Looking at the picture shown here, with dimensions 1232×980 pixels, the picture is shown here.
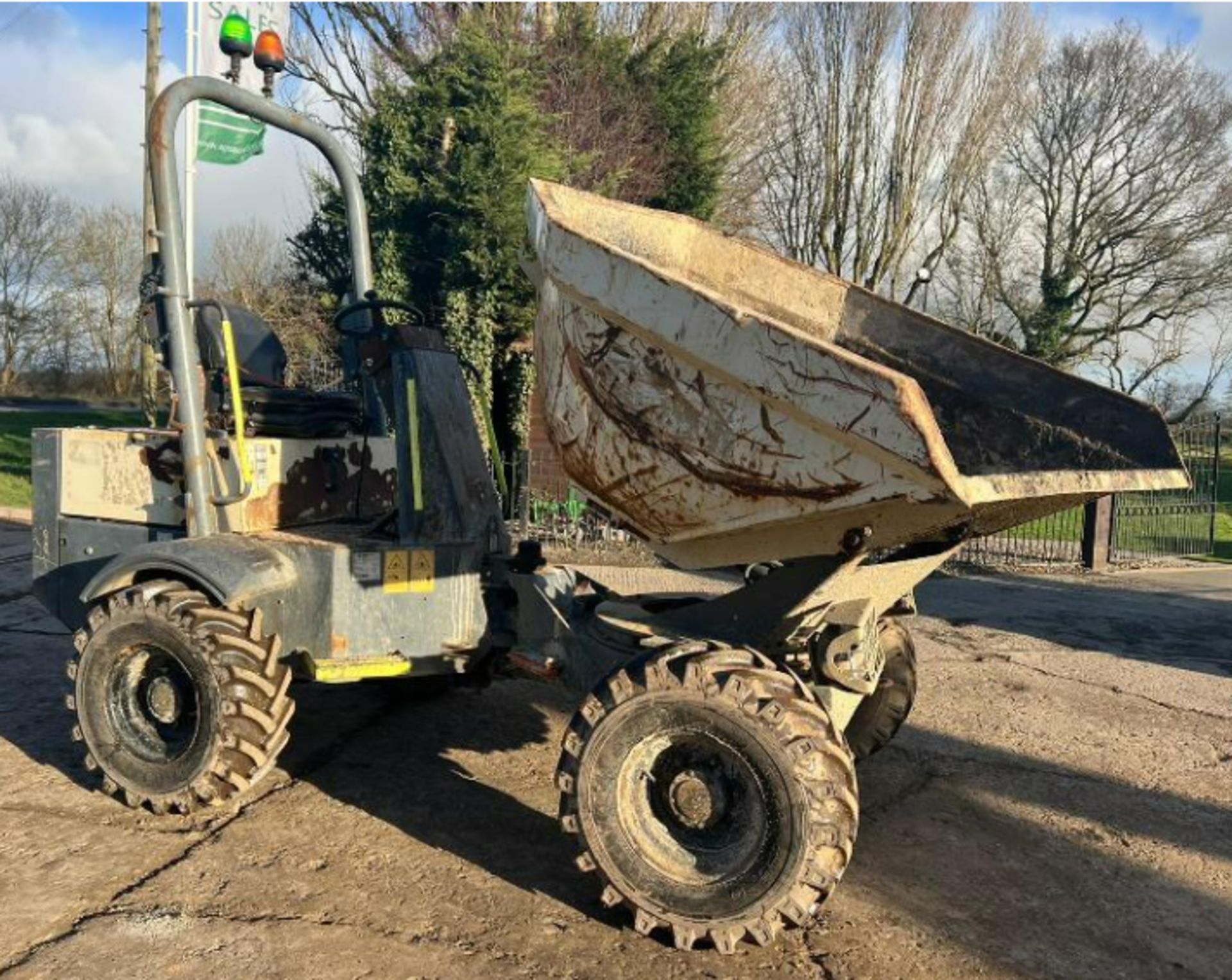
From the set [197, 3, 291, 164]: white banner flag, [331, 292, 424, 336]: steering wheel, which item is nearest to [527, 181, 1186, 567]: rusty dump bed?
[331, 292, 424, 336]: steering wheel

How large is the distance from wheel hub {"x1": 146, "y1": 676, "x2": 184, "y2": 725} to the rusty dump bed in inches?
79.1

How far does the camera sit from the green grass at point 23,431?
15344 mm

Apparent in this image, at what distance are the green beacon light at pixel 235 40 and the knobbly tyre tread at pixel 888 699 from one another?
12.7ft

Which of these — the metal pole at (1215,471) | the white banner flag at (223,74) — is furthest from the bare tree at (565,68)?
the metal pole at (1215,471)

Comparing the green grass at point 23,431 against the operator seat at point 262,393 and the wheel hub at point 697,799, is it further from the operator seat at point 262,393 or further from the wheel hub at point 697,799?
the wheel hub at point 697,799

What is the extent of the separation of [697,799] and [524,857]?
894mm

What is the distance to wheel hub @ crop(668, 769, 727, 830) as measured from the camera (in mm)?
3340

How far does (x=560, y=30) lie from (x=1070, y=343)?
1792 centimetres

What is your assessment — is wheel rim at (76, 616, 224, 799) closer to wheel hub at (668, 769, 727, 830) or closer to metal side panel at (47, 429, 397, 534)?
metal side panel at (47, 429, 397, 534)

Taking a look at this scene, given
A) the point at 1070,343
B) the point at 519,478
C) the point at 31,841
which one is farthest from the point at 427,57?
the point at 1070,343

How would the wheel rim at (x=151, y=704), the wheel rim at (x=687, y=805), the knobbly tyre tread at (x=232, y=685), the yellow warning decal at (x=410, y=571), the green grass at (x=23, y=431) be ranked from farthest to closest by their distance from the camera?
the green grass at (x=23, y=431), the wheel rim at (x=151, y=704), the yellow warning decal at (x=410, y=571), the knobbly tyre tread at (x=232, y=685), the wheel rim at (x=687, y=805)

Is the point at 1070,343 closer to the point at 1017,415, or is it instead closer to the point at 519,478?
the point at 519,478

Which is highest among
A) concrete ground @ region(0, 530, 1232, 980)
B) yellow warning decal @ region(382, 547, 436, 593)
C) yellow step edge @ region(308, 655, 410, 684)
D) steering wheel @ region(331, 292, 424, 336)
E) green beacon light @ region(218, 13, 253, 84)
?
green beacon light @ region(218, 13, 253, 84)

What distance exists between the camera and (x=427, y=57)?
52.7ft
